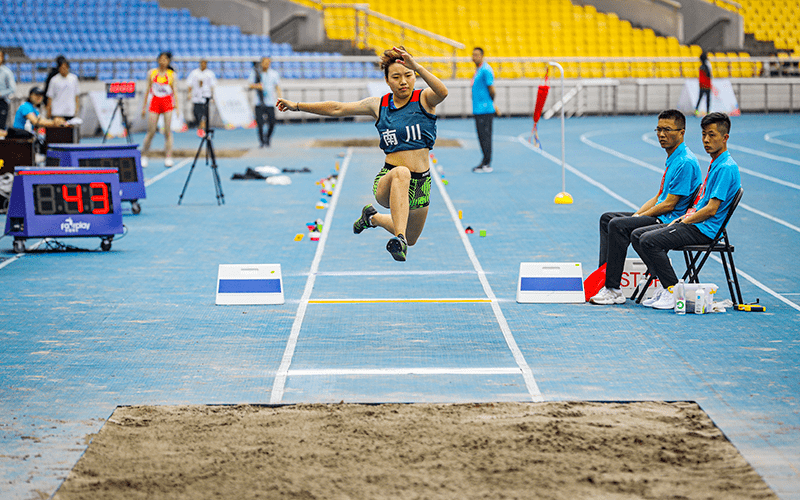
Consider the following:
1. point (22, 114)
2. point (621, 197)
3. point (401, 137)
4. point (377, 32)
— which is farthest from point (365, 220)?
point (377, 32)

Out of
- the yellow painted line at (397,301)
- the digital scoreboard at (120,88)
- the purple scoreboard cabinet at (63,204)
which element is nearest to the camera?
the yellow painted line at (397,301)

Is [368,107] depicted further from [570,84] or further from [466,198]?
[570,84]

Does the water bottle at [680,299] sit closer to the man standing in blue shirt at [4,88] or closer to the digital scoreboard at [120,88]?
the digital scoreboard at [120,88]

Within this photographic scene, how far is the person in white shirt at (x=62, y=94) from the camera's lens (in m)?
17.7

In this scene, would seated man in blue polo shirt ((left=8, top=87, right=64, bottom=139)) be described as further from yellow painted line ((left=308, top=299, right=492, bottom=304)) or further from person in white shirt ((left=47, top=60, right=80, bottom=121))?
yellow painted line ((left=308, top=299, right=492, bottom=304))

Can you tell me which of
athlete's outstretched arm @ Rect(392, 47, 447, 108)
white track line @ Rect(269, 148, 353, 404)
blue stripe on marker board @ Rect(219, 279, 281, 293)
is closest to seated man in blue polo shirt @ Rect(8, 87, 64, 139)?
white track line @ Rect(269, 148, 353, 404)

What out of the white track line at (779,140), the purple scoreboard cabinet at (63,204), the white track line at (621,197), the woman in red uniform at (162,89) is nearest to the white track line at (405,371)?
the white track line at (621,197)

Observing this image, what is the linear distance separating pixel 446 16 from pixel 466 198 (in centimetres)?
2242

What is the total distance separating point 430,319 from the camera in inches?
302

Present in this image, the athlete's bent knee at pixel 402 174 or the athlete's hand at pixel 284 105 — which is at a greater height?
the athlete's hand at pixel 284 105

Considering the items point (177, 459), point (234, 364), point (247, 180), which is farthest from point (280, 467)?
point (247, 180)

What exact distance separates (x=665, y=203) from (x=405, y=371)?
310 centimetres

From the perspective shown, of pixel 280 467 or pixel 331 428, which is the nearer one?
pixel 280 467

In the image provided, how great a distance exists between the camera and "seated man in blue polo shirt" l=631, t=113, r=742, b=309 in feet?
24.8
